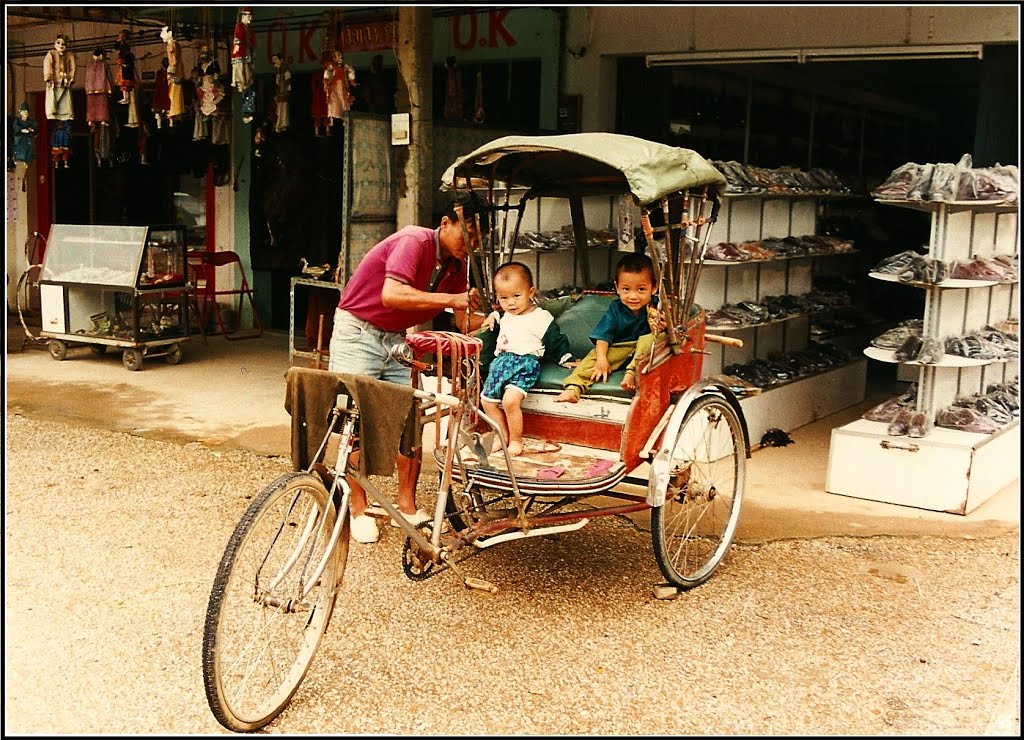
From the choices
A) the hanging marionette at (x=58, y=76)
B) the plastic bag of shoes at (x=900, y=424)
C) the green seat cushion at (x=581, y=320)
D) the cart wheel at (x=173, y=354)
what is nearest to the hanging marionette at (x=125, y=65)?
the hanging marionette at (x=58, y=76)

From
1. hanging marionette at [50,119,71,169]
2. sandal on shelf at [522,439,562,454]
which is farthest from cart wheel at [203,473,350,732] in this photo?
hanging marionette at [50,119,71,169]

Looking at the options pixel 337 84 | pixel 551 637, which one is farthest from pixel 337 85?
pixel 551 637

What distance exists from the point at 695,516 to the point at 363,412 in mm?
2443

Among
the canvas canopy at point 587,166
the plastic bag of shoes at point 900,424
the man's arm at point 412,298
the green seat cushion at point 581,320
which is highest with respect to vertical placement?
the canvas canopy at point 587,166

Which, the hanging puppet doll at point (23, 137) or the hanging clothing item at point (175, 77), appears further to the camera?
the hanging puppet doll at point (23, 137)

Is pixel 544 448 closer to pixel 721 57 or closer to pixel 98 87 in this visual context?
pixel 721 57

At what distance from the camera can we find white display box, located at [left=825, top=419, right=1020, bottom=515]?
623 cm

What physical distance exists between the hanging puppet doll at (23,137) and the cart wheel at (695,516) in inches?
391

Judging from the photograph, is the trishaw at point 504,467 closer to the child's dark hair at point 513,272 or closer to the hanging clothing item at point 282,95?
the child's dark hair at point 513,272

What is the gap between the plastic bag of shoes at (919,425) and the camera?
21.0ft

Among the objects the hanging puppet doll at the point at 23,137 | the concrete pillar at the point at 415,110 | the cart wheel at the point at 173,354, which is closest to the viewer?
the concrete pillar at the point at 415,110

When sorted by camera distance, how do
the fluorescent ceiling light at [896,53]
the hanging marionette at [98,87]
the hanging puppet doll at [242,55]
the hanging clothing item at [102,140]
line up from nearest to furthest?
the fluorescent ceiling light at [896,53] → the hanging puppet doll at [242,55] → the hanging marionette at [98,87] → the hanging clothing item at [102,140]

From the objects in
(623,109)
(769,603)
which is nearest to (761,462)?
(769,603)

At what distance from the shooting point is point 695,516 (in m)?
5.85
